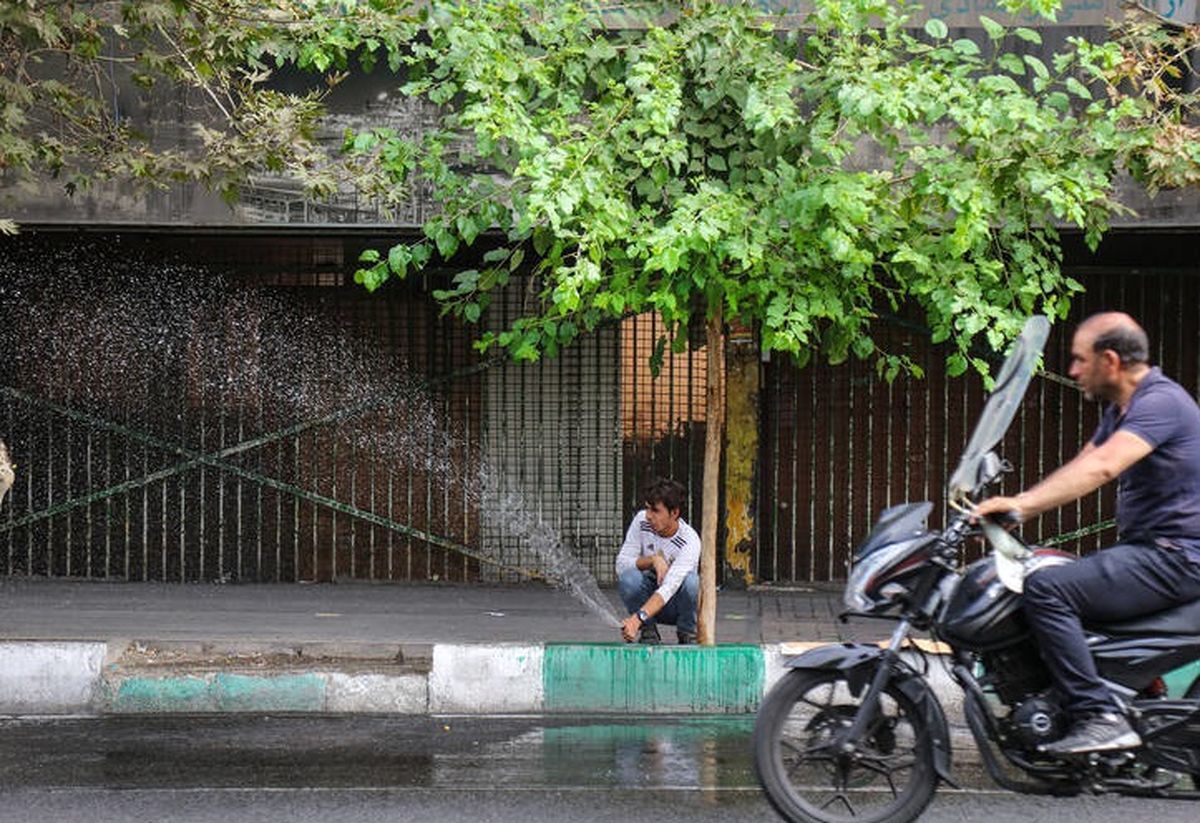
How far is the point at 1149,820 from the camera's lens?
6.20 metres

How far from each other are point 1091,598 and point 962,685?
535mm

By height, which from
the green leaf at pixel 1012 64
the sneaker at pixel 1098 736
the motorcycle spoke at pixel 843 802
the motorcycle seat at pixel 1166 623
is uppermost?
the green leaf at pixel 1012 64

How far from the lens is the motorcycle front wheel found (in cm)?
549

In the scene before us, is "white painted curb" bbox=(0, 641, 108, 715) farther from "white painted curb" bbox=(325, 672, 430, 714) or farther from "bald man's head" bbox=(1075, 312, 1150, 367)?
"bald man's head" bbox=(1075, 312, 1150, 367)

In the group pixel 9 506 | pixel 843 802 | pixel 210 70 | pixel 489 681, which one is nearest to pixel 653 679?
pixel 489 681

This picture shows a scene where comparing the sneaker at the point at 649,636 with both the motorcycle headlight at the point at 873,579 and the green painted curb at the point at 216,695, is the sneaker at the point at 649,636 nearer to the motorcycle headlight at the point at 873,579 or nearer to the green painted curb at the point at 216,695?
the green painted curb at the point at 216,695

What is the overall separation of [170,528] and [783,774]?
8.88 m

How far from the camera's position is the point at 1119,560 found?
209 inches

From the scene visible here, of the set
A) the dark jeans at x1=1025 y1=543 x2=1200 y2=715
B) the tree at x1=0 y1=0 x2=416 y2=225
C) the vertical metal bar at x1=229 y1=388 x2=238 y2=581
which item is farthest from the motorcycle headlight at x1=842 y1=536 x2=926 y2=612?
the vertical metal bar at x1=229 y1=388 x2=238 y2=581

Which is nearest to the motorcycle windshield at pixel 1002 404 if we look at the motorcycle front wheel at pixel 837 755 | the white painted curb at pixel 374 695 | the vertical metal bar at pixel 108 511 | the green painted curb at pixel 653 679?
the motorcycle front wheel at pixel 837 755

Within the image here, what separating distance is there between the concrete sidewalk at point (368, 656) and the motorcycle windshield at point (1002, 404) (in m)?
3.53

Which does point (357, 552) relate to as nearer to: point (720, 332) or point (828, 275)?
point (720, 332)

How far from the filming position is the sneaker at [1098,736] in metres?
5.26

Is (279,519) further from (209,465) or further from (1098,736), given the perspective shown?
(1098,736)
